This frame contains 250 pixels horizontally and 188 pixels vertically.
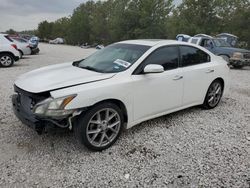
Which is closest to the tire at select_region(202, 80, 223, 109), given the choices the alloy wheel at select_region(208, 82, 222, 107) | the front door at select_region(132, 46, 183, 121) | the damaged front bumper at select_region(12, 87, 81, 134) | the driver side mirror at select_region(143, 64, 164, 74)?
the alloy wheel at select_region(208, 82, 222, 107)

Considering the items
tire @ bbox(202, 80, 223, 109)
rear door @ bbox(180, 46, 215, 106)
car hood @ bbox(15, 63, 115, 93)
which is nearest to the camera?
car hood @ bbox(15, 63, 115, 93)

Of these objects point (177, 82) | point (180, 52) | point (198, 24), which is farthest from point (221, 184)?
point (198, 24)

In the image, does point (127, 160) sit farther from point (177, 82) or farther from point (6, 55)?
point (6, 55)

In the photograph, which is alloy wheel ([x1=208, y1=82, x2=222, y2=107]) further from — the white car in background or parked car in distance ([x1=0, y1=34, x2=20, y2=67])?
the white car in background

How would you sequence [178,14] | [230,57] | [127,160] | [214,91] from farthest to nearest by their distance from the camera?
[178,14], [230,57], [214,91], [127,160]

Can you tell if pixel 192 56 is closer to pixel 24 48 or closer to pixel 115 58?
pixel 115 58

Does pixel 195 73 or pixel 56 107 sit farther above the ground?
pixel 195 73

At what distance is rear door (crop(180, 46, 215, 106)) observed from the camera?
4637 mm

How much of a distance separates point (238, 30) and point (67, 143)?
90.6 ft

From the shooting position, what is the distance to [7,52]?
1145 cm

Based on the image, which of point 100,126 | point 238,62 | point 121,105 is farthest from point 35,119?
point 238,62

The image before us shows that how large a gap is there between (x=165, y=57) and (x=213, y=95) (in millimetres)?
1690

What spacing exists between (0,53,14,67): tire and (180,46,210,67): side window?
938cm

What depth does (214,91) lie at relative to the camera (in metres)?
5.40
